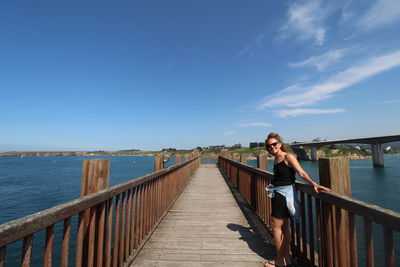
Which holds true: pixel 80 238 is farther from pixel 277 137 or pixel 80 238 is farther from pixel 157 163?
pixel 157 163

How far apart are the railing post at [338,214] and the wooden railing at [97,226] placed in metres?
2.14

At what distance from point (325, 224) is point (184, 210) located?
3692mm

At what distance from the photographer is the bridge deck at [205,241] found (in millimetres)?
2865

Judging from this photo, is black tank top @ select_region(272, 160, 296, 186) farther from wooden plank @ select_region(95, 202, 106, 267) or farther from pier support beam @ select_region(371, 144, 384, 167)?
pier support beam @ select_region(371, 144, 384, 167)

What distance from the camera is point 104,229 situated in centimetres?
233

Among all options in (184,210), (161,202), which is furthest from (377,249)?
(161,202)

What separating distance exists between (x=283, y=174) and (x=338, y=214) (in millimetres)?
691

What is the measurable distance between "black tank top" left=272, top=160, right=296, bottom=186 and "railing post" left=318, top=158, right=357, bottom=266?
390 millimetres

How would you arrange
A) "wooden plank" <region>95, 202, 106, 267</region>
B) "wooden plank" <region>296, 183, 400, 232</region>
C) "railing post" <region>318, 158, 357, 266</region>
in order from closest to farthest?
1. "wooden plank" <region>296, 183, 400, 232</region>
2. "railing post" <region>318, 158, 357, 266</region>
3. "wooden plank" <region>95, 202, 106, 267</region>

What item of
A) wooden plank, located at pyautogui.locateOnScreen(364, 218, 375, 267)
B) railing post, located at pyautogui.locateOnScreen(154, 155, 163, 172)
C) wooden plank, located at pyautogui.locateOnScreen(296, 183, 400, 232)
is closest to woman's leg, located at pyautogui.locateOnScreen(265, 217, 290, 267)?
wooden plank, located at pyautogui.locateOnScreen(296, 183, 400, 232)

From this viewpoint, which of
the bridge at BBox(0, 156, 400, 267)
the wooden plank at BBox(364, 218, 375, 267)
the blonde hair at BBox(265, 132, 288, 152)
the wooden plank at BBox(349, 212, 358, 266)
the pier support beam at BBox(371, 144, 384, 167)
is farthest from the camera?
the pier support beam at BBox(371, 144, 384, 167)

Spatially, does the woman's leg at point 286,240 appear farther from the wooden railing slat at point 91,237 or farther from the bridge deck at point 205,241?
the wooden railing slat at point 91,237

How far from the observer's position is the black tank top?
2.54 m

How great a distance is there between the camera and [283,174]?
2568mm
